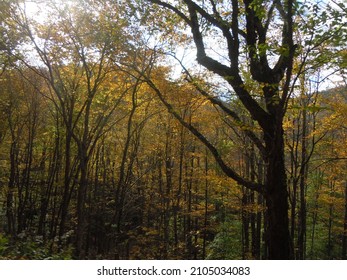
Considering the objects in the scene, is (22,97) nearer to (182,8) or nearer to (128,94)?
(128,94)

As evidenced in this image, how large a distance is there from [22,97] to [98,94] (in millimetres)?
7451

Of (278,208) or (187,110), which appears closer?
(278,208)

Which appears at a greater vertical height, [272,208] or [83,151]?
[83,151]

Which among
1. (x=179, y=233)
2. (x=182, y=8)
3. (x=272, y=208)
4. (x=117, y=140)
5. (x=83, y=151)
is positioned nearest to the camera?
(x=272, y=208)

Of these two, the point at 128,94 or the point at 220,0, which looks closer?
the point at 220,0

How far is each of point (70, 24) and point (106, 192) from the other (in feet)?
59.8

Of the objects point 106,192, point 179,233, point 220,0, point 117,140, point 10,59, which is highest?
point 220,0

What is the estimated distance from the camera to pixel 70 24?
1091cm

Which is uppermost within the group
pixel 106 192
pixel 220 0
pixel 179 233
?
pixel 220 0

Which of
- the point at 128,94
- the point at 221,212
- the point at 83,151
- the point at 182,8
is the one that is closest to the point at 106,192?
the point at 221,212

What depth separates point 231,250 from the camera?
1961 cm
